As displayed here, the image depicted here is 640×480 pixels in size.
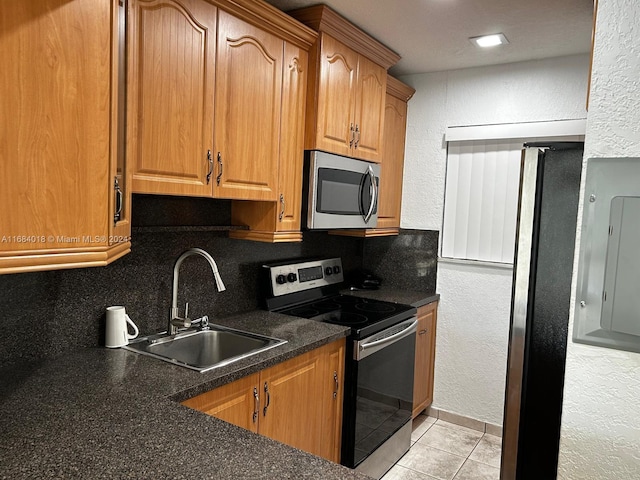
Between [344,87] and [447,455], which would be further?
[447,455]

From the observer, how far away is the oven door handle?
7.75 feet

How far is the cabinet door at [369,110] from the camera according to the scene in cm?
274

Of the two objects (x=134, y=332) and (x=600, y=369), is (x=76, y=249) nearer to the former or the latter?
(x=134, y=332)

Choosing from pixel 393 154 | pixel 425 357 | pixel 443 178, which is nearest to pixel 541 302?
pixel 425 357

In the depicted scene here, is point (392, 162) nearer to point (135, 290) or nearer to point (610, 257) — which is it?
point (135, 290)

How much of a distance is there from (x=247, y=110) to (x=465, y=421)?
2.53 meters

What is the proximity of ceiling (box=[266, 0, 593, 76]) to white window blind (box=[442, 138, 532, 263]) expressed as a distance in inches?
22.6

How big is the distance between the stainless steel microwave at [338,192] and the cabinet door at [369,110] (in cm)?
8

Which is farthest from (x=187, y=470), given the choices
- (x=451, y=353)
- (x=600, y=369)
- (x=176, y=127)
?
(x=451, y=353)

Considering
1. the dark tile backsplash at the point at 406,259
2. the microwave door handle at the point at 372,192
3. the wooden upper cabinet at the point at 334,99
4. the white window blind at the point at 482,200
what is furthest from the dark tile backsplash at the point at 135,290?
the white window blind at the point at 482,200

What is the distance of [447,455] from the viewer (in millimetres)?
2879

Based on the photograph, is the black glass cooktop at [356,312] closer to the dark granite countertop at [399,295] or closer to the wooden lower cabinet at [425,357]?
the dark granite countertop at [399,295]

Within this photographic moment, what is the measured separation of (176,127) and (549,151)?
1.36 meters

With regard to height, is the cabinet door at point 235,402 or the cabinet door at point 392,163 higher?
the cabinet door at point 392,163
